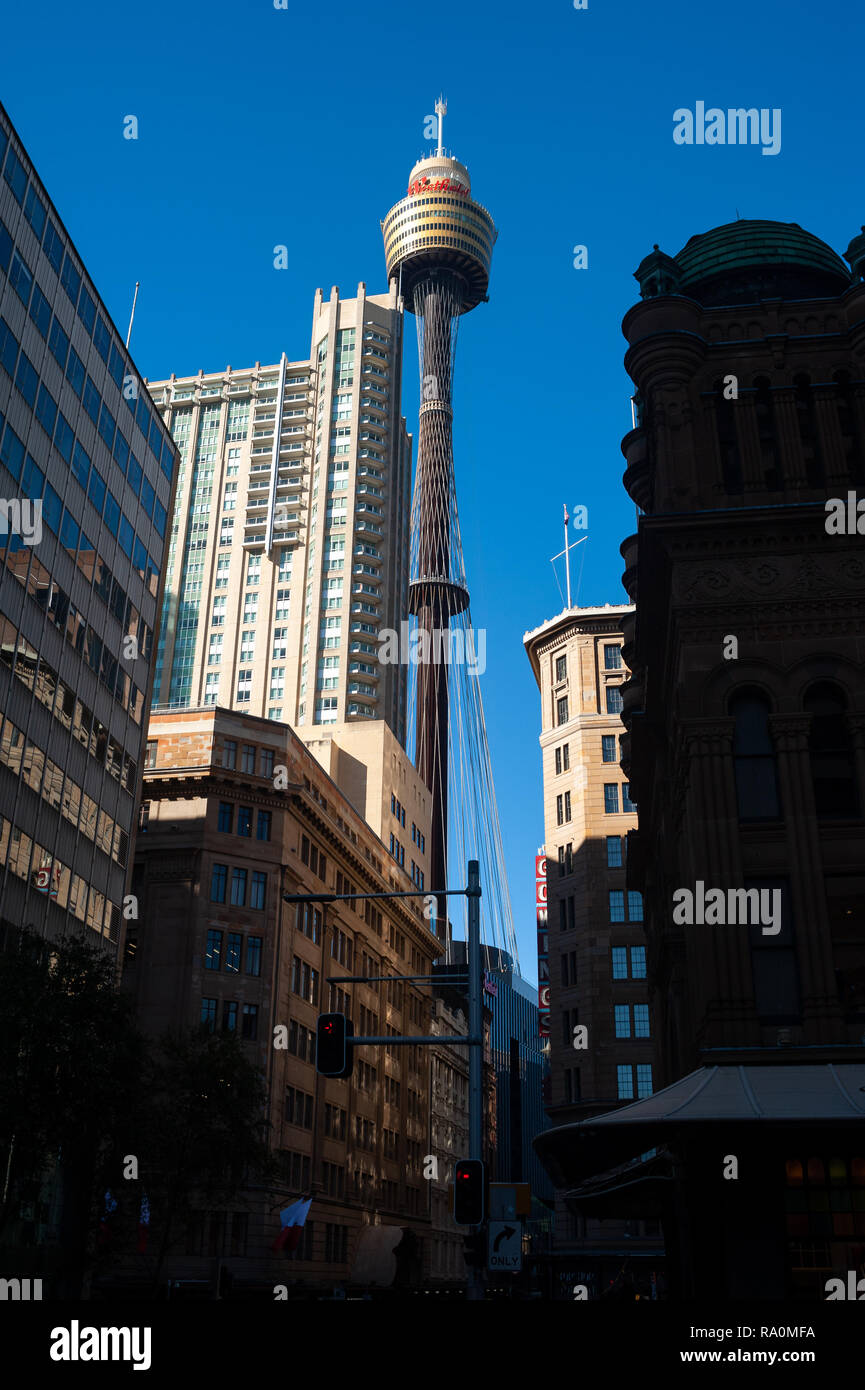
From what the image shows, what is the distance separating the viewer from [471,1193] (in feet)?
67.8

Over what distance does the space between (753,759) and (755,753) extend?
16 centimetres

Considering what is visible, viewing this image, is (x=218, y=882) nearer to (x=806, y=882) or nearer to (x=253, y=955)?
(x=253, y=955)

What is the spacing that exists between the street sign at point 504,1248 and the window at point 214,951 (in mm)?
47122

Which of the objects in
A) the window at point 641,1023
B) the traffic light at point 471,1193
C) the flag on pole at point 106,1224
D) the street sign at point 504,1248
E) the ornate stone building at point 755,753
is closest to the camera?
the traffic light at point 471,1193

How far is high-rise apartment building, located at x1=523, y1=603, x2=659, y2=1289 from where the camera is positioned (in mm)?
78688

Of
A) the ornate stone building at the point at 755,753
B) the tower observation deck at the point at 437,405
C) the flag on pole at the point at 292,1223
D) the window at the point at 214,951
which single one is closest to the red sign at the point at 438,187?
the tower observation deck at the point at 437,405

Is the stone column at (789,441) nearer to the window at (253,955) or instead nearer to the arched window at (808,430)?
the arched window at (808,430)

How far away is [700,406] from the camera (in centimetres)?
3322

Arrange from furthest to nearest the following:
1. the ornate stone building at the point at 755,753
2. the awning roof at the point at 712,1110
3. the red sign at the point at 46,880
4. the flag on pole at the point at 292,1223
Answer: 1. the flag on pole at the point at 292,1223
2. the red sign at the point at 46,880
3. the ornate stone building at the point at 755,753
4. the awning roof at the point at 712,1110

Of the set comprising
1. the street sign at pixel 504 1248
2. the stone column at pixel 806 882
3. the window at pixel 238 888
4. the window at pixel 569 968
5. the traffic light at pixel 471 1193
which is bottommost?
the street sign at pixel 504 1248

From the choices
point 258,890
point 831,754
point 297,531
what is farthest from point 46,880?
point 297,531

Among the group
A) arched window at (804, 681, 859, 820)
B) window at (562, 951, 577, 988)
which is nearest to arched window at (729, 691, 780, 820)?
arched window at (804, 681, 859, 820)

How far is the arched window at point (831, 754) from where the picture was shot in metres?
28.5
